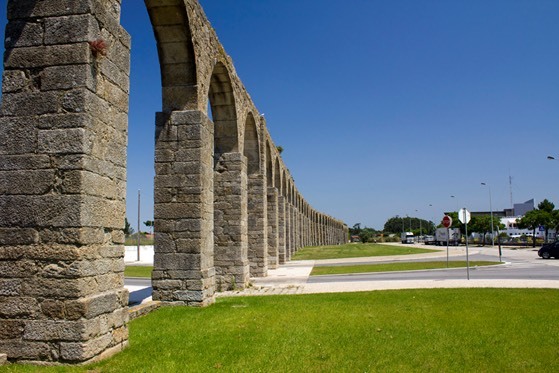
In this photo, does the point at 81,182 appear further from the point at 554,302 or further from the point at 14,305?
the point at 554,302

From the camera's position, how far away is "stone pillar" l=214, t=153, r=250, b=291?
13312 millimetres

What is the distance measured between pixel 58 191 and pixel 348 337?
417 cm

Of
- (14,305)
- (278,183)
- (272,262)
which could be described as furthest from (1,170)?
(278,183)

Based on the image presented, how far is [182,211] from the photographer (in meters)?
9.62

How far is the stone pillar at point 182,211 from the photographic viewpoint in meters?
9.48

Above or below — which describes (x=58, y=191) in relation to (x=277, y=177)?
below

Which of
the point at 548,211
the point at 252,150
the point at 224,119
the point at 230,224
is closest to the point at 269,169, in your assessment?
the point at 252,150

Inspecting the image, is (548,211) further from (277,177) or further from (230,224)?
(230,224)

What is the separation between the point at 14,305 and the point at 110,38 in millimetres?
3424

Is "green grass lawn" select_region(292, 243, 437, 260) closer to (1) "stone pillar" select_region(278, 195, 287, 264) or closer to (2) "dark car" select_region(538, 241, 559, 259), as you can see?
(1) "stone pillar" select_region(278, 195, 287, 264)

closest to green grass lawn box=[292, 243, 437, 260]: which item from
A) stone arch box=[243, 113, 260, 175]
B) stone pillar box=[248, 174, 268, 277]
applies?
stone pillar box=[248, 174, 268, 277]

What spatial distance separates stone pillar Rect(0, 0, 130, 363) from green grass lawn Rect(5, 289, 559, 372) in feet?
1.43

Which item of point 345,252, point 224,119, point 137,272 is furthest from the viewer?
point 345,252

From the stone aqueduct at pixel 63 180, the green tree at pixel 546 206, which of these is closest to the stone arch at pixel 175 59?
the stone aqueduct at pixel 63 180
